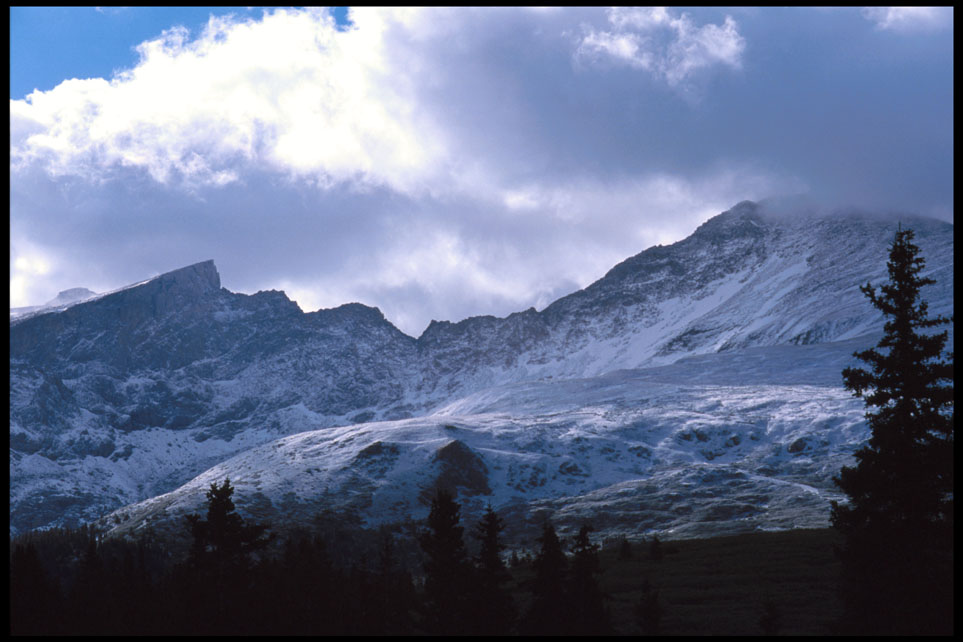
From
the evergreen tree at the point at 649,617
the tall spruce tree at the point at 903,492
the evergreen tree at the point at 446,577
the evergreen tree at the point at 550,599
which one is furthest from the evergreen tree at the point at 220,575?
the tall spruce tree at the point at 903,492

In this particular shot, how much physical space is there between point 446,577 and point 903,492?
1820cm

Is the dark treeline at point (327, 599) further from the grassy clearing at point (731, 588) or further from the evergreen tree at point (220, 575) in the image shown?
the grassy clearing at point (731, 588)

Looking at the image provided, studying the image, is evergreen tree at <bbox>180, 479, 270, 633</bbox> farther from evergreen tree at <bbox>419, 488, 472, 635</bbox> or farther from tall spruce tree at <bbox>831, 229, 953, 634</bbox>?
tall spruce tree at <bbox>831, 229, 953, 634</bbox>

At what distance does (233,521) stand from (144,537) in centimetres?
14138

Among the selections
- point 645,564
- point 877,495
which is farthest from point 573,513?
point 877,495

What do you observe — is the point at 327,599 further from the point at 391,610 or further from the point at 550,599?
the point at 550,599

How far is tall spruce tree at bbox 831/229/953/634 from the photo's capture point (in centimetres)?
3456

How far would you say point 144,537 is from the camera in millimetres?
174625

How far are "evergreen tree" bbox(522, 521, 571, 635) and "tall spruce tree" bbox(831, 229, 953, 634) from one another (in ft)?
35.7

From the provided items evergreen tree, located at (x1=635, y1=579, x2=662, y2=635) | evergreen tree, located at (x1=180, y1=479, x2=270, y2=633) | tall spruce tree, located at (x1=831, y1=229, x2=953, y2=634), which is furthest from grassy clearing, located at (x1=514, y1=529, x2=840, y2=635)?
evergreen tree, located at (x1=180, y1=479, x2=270, y2=633)

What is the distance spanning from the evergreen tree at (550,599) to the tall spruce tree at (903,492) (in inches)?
429

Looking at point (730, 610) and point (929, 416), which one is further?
point (730, 610)

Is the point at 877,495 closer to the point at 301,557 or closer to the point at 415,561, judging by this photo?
the point at 301,557

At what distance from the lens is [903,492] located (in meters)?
35.0
